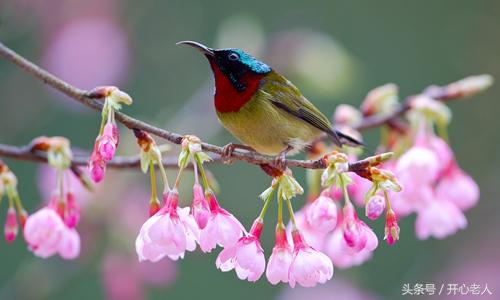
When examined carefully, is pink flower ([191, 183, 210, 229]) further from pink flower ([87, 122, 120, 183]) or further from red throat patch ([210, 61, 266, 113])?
red throat patch ([210, 61, 266, 113])

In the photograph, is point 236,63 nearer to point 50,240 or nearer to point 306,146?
point 306,146

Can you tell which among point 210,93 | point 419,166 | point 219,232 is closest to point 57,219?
point 219,232

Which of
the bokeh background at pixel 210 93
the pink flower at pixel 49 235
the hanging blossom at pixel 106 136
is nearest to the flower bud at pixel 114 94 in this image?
the hanging blossom at pixel 106 136

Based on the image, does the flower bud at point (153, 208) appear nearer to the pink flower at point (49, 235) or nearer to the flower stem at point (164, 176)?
the flower stem at point (164, 176)

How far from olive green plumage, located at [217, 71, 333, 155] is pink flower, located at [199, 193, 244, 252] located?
14.8 inches

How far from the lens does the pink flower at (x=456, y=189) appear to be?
1.40 meters

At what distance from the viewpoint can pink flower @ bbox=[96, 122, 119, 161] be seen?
89cm

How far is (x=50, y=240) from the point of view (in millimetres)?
1071

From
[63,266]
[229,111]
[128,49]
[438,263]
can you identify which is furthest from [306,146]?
[438,263]

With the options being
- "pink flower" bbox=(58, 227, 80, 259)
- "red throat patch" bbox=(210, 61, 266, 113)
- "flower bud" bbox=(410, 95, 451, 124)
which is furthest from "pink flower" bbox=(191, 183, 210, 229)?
"flower bud" bbox=(410, 95, 451, 124)

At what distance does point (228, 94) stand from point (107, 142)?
42cm

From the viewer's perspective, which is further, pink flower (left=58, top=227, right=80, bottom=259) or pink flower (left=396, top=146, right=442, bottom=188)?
pink flower (left=396, top=146, right=442, bottom=188)

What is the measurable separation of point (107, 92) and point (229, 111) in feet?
1.23

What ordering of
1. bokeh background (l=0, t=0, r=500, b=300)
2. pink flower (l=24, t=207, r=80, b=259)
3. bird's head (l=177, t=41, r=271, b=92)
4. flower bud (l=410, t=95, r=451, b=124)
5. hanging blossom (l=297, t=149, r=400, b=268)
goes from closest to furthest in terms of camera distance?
hanging blossom (l=297, t=149, r=400, b=268)
pink flower (l=24, t=207, r=80, b=259)
bird's head (l=177, t=41, r=271, b=92)
flower bud (l=410, t=95, r=451, b=124)
bokeh background (l=0, t=0, r=500, b=300)
